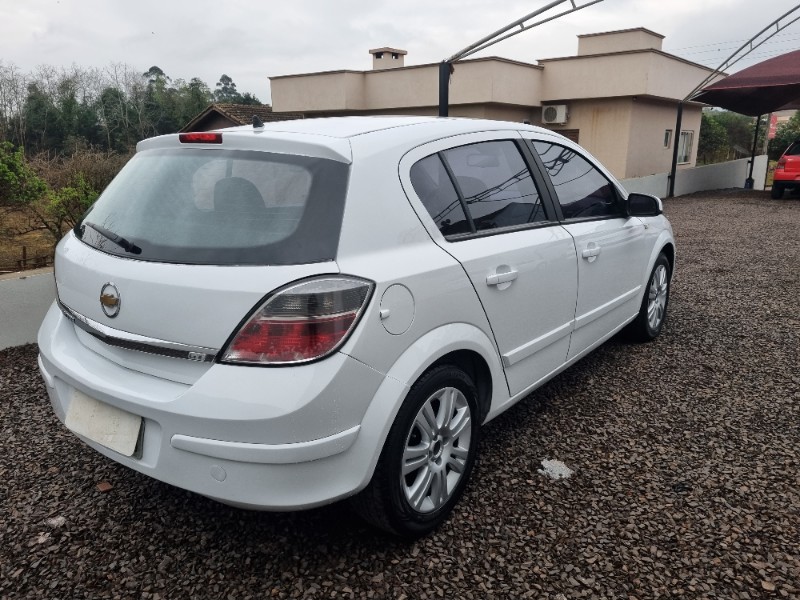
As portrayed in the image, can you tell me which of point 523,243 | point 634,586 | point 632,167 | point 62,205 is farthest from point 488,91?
point 634,586

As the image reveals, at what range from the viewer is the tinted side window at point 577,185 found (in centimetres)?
347

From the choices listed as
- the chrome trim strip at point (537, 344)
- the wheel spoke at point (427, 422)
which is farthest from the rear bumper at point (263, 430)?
the chrome trim strip at point (537, 344)

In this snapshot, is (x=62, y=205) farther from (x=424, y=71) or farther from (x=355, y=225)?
(x=424, y=71)

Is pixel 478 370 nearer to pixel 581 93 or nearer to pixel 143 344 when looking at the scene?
Answer: pixel 143 344

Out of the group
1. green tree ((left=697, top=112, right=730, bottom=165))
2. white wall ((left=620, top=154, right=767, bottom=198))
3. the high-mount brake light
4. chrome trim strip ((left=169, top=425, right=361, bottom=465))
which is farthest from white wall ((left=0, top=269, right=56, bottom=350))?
green tree ((left=697, top=112, right=730, bottom=165))

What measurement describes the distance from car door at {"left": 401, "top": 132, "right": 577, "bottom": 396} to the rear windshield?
0.47 metres

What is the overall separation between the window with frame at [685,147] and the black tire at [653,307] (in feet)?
62.2

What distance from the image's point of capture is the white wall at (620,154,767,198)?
53.5 feet

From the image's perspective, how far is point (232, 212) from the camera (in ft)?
7.20

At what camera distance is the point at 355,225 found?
7.07 ft

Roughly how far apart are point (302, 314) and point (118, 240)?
0.90 m

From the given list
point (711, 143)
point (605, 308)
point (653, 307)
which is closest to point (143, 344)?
point (605, 308)

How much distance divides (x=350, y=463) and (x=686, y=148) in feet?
76.6

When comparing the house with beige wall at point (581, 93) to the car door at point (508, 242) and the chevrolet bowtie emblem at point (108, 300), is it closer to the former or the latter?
the car door at point (508, 242)
